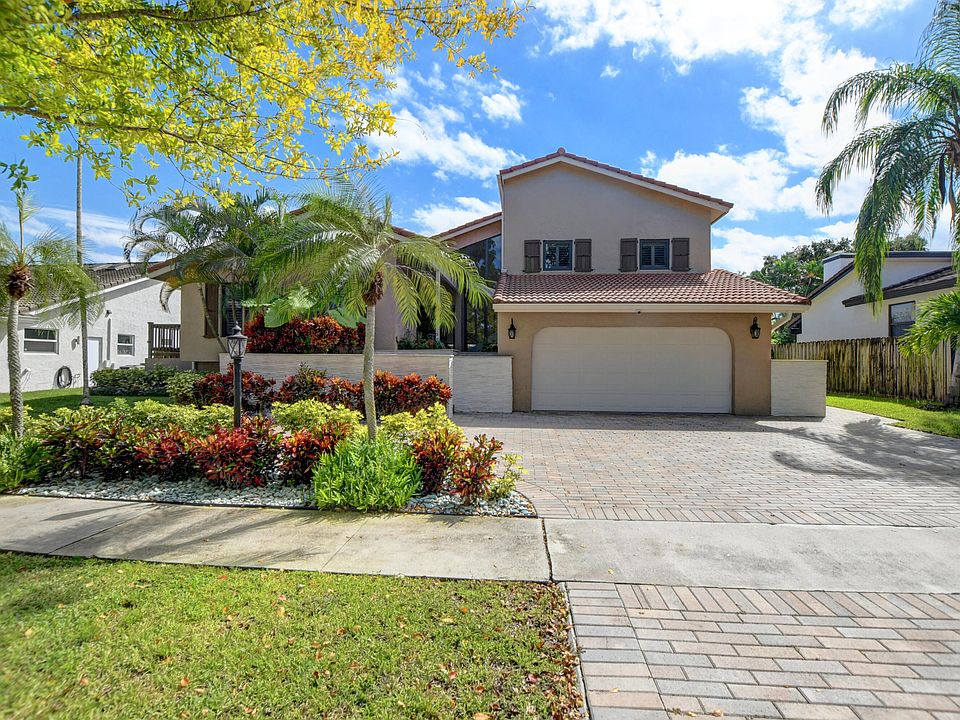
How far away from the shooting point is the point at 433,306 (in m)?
7.62

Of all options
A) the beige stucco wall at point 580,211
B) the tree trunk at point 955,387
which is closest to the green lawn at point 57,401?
the beige stucco wall at point 580,211

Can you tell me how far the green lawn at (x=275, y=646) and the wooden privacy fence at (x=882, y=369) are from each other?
55.6ft

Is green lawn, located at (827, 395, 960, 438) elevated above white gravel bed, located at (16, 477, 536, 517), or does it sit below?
above

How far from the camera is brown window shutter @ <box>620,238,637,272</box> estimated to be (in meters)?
15.9

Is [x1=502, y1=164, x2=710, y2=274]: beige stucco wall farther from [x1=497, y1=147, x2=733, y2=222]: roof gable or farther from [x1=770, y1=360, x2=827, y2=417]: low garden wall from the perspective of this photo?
[x1=770, y1=360, x2=827, y2=417]: low garden wall

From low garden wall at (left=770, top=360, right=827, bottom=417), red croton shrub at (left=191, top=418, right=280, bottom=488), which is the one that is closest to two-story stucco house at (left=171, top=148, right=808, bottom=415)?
low garden wall at (left=770, top=360, right=827, bottom=417)

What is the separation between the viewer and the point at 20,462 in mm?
6320

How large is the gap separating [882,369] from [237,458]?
20.4 meters

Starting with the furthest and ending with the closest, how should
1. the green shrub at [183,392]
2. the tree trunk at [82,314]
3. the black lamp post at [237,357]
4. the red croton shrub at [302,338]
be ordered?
the red croton shrub at [302,338] → the green shrub at [183,392] → the tree trunk at [82,314] → the black lamp post at [237,357]

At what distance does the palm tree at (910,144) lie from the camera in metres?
11.6

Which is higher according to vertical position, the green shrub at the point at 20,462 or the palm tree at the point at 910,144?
the palm tree at the point at 910,144

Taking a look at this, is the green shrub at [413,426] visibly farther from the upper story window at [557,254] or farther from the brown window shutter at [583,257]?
the brown window shutter at [583,257]

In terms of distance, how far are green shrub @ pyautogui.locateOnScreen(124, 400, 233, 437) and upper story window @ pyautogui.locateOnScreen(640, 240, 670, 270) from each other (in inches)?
519

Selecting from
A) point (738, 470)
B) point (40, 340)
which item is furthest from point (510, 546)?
point (40, 340)
